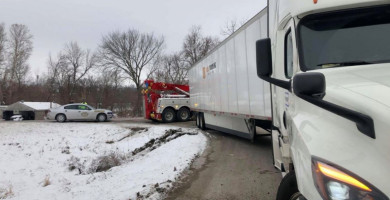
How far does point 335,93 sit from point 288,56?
1.39m

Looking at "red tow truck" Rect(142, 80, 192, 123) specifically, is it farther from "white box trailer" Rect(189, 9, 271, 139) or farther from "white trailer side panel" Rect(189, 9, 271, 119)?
"white trailer side panel" Rect(189, 9, 271, 119)

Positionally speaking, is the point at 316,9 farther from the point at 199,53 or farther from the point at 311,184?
the point at 199,53

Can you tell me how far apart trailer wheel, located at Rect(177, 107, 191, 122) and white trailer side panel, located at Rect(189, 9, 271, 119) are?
8835mm

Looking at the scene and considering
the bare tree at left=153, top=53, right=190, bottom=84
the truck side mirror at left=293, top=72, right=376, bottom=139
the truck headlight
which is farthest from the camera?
the bare tree at left=153, top=53, right=190, bottom=84

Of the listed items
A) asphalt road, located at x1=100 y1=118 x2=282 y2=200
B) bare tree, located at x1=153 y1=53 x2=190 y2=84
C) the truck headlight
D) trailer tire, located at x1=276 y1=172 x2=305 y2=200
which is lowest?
asphalt road, located at x1=100 y1=118 x2=282 y2=200

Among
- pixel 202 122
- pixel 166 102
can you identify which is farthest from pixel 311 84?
pixel 166 102

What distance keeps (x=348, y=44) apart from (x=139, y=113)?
43.3m

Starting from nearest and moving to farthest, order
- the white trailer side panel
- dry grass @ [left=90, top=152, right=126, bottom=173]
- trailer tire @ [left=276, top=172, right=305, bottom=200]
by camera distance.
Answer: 1. trailer tire @ [left=276, top=172, right=305, bottom=200]
2. the white trailer side panel
3. dry grass @ [left=90, top=152, right=126, bottom=173]

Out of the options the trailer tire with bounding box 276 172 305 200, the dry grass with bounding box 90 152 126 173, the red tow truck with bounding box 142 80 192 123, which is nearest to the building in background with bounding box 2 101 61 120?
the red tow truck with bounding box 142 80 192 123

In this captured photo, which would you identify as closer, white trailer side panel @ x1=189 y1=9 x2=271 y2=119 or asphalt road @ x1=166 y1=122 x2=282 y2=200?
asphalt road @ x1=166 y1=122 x2=282 y2=200

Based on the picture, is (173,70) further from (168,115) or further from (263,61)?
(263,61)

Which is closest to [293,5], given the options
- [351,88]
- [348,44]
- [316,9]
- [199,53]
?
[316,9]

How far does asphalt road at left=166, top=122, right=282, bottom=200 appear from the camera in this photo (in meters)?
6.20

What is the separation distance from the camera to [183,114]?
82.2ft
